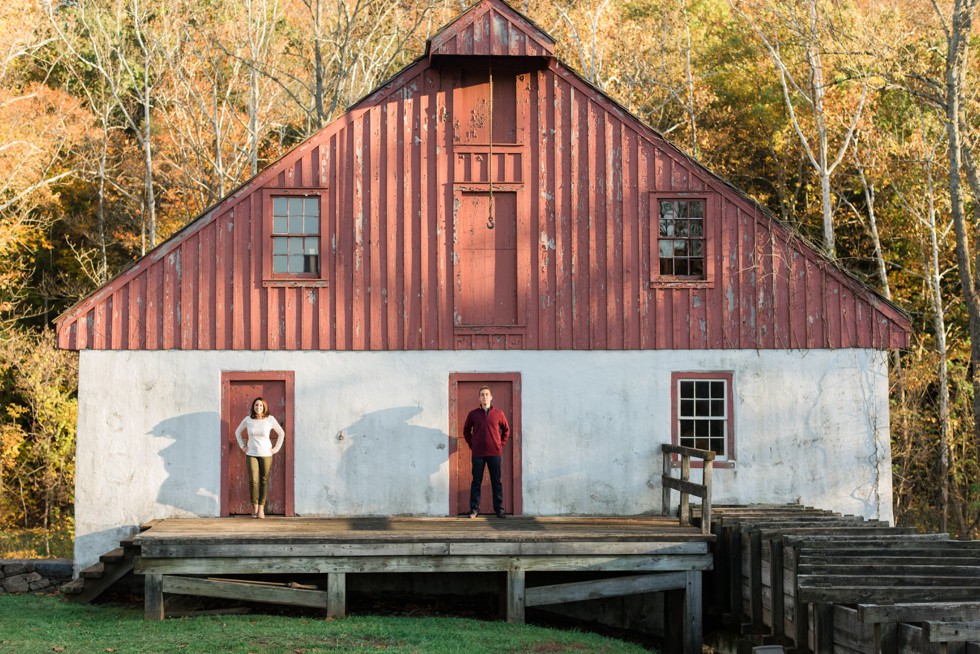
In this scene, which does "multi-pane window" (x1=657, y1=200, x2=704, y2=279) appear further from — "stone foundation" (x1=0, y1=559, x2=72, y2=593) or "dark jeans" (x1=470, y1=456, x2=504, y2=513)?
"stone foundation" (x1=0, y1=559, x2=72, y2=593)

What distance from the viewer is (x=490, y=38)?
1622 cm

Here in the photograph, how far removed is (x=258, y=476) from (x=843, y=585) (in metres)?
8.21

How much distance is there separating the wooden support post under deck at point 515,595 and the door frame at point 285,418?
395 centimetres

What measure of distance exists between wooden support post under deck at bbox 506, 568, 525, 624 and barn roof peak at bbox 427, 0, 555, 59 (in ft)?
23.6

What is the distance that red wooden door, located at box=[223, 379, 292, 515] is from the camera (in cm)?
1614

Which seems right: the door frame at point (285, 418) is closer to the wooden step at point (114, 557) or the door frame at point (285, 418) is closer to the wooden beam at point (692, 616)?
the wooden step at point (114, 557)

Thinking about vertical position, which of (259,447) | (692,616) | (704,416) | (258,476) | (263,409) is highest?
(263,409)

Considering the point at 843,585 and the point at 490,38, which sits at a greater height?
the point at 490,38

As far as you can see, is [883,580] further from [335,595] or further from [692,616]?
[335,595]

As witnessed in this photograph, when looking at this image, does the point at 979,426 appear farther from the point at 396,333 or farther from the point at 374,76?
the point at 374,76

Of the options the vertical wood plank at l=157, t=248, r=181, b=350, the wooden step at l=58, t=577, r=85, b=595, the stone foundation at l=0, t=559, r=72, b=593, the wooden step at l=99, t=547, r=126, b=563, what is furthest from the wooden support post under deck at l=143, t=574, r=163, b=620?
the vertical wood plank at l=157, t=248, r=181, b=350

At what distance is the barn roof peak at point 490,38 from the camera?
16.1 metres

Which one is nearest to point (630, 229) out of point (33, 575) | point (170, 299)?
point (170, 299)

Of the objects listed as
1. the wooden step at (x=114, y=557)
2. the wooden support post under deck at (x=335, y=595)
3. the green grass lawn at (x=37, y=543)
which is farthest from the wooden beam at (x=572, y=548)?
the green grass lawn at (x=37, y=543)
